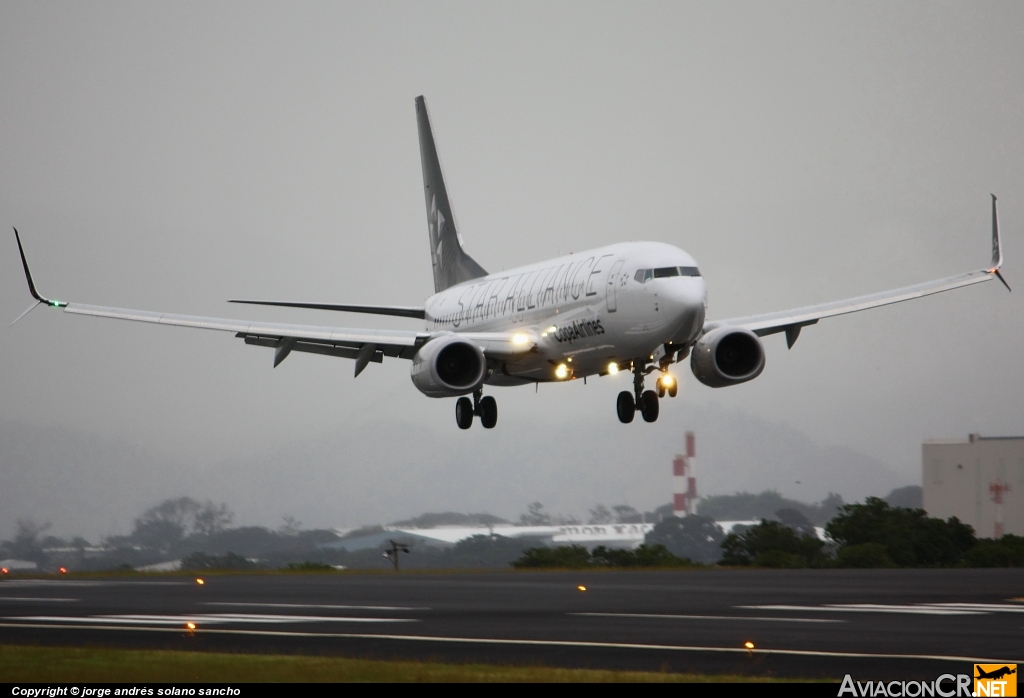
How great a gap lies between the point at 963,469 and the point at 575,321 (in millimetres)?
69050

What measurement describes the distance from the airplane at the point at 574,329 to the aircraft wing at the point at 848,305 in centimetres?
4

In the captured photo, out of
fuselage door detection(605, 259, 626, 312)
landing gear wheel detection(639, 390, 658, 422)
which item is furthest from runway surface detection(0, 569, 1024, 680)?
fuselage door detection(605, 259, 626, 312)

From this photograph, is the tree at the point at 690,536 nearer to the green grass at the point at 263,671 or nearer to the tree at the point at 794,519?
the tree at the point at 794,519

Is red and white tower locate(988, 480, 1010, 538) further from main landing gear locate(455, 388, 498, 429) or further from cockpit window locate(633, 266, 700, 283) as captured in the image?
cockpit window locate(633, 266, 700, 283)

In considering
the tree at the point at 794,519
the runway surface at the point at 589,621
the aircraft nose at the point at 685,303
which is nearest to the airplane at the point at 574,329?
the aircraft nose at the point at 685,303

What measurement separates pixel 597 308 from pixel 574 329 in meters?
1.43

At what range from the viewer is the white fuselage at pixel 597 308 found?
3531cm

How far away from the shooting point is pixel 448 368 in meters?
40.7

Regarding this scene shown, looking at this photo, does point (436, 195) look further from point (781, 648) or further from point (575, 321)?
point (781, 648)

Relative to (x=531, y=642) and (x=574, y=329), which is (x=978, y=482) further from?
(x=531, y=642)

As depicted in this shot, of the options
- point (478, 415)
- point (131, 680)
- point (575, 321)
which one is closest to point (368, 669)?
point (131, 680)

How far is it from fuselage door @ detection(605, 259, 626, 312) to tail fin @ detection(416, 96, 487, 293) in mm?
17935

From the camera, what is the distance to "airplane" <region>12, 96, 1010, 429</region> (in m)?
35.8

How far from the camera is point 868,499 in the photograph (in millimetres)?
68312
